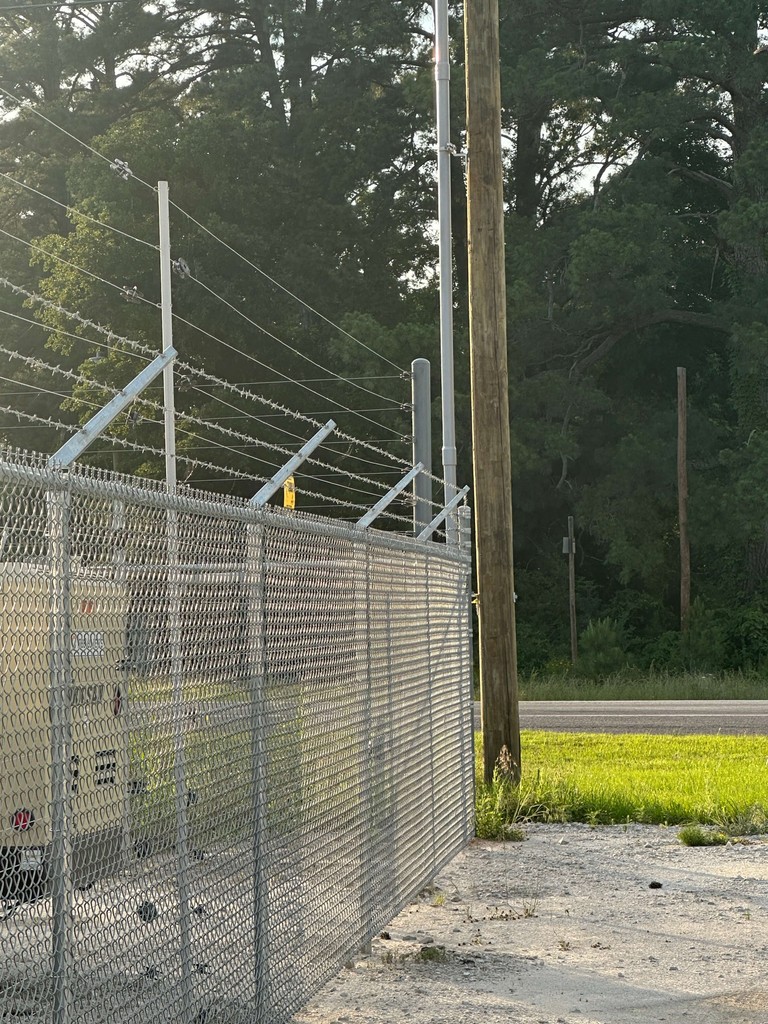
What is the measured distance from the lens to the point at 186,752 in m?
5.12

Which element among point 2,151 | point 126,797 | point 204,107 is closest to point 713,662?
point 204,107

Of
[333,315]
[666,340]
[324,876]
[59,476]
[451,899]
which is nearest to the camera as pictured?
[59,476]

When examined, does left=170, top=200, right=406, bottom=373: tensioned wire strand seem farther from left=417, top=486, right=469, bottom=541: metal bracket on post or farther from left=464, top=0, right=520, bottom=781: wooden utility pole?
left=417, top=486, right=469, bottom=541: metal bracket on post

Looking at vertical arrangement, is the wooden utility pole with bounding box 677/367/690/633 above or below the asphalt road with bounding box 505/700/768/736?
above

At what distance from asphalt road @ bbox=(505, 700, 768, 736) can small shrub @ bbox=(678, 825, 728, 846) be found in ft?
33.5

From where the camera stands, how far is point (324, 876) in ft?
22.3

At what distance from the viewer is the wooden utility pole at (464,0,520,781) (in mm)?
12320

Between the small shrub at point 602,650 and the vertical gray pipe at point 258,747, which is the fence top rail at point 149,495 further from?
the small shrub at point 602,650

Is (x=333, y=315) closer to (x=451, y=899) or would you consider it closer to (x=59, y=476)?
(x=451, y=899)

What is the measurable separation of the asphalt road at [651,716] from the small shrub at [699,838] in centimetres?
1020

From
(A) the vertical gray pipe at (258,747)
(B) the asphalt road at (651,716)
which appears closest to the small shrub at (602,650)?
(B) the asphalt road at (651,716)

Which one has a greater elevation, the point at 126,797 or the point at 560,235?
the point at 560,235

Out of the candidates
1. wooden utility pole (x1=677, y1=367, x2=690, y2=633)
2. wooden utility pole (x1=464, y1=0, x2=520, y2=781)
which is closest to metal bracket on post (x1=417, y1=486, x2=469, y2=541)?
wooden utility pole (x1=464, y1=0, x2=520, y2=781)

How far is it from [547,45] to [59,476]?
37.7 metres
